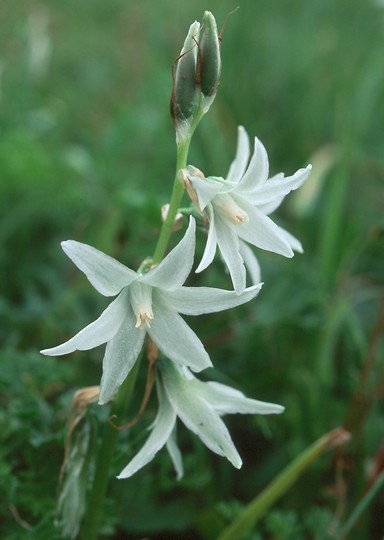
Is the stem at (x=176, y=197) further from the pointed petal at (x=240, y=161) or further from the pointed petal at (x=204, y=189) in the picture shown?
the pointed petal at (x=240, y=161)

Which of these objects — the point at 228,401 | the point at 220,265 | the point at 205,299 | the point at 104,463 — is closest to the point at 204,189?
the point at 205,299

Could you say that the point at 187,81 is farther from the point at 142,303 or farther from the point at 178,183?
the point at 142,303

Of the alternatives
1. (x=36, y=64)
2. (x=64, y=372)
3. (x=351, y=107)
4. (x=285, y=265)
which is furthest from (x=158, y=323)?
(x=36, y=64)

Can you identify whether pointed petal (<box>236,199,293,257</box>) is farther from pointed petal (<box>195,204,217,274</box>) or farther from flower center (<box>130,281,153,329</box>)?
flower center (<box>130,281,153,329</box>)

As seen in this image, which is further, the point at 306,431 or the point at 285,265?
the point at 285,265

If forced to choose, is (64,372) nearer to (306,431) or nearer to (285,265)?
(306,431)

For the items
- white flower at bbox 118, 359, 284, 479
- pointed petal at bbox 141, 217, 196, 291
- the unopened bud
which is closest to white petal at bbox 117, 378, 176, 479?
white flower at bbox 118, 359, 284, 479
